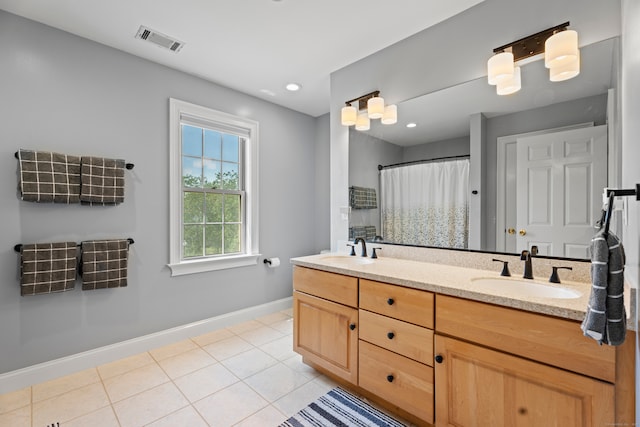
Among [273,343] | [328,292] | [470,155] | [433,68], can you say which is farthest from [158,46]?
[273,343]

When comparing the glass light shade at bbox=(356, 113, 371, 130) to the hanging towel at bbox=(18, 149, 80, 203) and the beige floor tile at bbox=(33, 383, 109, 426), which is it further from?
the beige floor tile at bbox=(33, 383, 109, 426)

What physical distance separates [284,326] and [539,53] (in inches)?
120

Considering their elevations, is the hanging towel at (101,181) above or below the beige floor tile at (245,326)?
above

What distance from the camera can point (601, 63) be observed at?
1.49 metres

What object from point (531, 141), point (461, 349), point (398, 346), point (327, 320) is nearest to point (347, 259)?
point (327, 320)

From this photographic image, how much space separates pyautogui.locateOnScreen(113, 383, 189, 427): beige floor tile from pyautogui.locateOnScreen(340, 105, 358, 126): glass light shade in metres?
2.43

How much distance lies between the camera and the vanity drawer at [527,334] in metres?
1.05

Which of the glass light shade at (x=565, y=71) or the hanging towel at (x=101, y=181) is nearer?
the glass light shade at (x=565, y=71)

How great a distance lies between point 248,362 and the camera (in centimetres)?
237

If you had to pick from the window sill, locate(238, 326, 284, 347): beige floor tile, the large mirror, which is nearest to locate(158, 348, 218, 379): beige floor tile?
locate(238, 326, 284, 347): beige floor tile

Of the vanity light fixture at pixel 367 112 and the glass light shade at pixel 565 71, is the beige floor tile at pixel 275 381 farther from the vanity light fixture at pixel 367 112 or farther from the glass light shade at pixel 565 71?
the glass light shade at pixel 565 71

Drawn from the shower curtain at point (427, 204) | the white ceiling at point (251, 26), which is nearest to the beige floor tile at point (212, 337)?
the shower curtain at point (427, 204)

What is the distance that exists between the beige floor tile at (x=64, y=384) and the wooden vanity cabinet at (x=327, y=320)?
59.5 inches

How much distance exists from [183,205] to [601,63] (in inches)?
125
